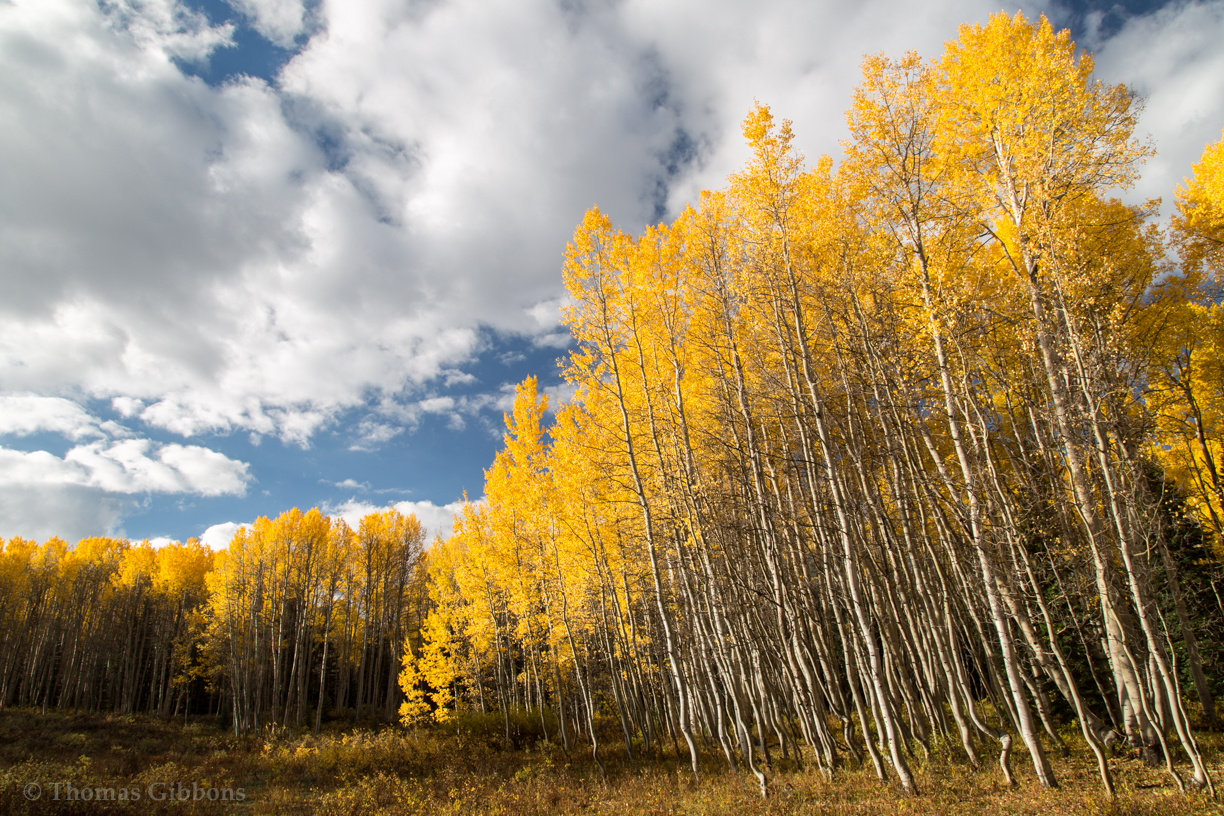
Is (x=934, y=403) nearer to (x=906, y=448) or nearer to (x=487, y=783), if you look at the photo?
(x=906, y=448)

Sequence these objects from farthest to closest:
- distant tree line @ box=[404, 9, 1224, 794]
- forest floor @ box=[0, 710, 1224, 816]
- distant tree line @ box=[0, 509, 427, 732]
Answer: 1. distant tree line @ box=[0, 509, 427, 732]
2. distant tree line @ box=[404, 9, 1224, 794]
3. forest floor @ box=[0, 710, 1224, 816]

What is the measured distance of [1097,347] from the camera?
6.25 m

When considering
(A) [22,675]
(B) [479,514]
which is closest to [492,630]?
(B) [479,514]

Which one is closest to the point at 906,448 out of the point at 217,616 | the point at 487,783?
the point at 487,783

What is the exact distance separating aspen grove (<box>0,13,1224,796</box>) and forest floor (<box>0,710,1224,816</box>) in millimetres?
332

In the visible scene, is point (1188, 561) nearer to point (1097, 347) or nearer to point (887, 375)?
point (1097, 347)

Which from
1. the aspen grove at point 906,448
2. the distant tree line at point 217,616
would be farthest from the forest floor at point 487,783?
the distant tree line at point 217,616

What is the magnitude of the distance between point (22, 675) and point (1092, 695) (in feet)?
152

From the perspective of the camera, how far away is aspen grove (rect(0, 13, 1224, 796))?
243 inches

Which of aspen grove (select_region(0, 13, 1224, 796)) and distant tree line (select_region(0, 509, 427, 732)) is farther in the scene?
distant tree line (select_region(0, 509, 427, 732))

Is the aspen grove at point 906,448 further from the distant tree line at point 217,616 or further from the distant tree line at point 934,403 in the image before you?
the distant tree line at point 217,616

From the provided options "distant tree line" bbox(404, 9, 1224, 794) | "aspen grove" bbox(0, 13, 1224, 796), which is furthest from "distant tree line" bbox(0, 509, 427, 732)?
"distant tree line" bbox(404, 9, 1224, 794)

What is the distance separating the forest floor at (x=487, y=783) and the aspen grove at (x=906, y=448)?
33 centimetres

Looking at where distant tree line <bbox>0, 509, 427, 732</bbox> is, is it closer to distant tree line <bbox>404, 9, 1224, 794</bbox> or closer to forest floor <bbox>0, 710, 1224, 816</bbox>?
forest floor <bbox>0, 710, 1224, 816</bbox>
